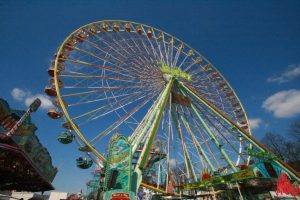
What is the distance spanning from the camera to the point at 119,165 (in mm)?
8820

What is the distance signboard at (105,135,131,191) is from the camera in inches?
325

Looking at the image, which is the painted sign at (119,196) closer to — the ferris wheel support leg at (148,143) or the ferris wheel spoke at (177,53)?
the ferris wheel support leg at (148,143)

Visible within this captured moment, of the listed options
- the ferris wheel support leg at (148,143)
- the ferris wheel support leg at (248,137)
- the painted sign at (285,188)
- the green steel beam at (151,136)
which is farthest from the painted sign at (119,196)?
the ferris wheel support leg at (248,137)

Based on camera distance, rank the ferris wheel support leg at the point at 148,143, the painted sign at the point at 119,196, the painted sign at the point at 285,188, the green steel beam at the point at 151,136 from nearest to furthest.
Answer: the painted sign at the point at 119,196, the painted sign at the point at 285,188, the ferris wheel support leg at the point at 148,143, the green steel beam at the point at 151,136

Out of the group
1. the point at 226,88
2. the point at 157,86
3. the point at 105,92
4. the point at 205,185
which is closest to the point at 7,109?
the point at 105,92

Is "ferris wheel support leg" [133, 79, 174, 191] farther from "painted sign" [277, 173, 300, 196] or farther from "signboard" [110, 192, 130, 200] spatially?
"painted sign" [277, 173, 300, 196]

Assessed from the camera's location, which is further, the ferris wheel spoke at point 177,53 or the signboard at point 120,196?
the ferris wheel spoke at point 177,53

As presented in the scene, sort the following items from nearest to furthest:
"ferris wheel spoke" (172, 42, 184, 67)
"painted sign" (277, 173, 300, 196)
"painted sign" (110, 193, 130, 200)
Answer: "painted sign" (110, 193, 130, 200)
"painted sign" (277, 173, 300, 196)
"ferris wheel spoke" (172, 42, 184, 67)

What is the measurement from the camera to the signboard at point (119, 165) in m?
8.27

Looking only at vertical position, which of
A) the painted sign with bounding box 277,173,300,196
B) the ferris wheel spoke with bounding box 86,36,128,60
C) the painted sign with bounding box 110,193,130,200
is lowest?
the painted sign with bounding box 110,193,130,200

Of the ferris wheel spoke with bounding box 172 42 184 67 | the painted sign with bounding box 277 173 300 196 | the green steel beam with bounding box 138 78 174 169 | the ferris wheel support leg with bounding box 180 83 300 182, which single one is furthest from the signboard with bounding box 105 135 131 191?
the ferris wheel spoke with bounding box 172 42 184 67

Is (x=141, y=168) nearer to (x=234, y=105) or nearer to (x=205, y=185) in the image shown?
(x=205, y=185)

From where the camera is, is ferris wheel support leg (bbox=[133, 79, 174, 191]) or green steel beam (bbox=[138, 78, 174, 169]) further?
green steel beam (bbox=[138, 78, 174, 169])

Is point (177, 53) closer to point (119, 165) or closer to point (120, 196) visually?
point (119, 165)
